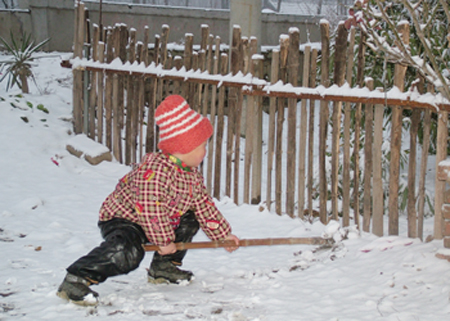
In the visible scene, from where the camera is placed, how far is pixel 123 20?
13.3 m

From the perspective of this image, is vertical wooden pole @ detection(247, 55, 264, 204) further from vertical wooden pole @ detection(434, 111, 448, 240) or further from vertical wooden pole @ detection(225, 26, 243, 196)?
vertical wooden pole @ detection(434, 111, 448, 240)

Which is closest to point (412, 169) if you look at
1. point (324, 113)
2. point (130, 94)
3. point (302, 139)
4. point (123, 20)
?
point (324, 113)

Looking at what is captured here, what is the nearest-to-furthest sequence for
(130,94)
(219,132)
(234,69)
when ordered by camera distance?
(234,69) → (219,132) → (130,94)

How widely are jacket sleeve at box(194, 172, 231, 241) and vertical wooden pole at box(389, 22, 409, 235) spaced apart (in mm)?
1446

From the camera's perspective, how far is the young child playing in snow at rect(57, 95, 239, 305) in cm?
274

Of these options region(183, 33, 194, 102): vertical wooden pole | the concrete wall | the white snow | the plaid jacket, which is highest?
the concrete wall

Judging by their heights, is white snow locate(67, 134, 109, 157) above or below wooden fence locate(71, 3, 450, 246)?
below

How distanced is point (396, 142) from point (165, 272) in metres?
1.93

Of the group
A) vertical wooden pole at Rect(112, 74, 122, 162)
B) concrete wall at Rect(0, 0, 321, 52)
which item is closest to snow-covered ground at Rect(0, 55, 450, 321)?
vertical wooden pole at Rect(112, 74, 122, 162)

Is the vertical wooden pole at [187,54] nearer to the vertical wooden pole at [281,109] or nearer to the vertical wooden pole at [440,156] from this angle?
the vertical wooden pole at [281,109]

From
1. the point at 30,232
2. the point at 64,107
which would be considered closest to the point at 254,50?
the point at 30,232

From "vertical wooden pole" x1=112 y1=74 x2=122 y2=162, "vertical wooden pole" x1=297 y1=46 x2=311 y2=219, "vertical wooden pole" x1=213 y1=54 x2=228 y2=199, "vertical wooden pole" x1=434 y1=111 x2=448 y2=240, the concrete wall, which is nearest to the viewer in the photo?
"vertical wooden pole" x1=434 y1=111 x2=448 y2=240

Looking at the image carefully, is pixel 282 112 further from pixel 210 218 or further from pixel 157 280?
pixel 157 280

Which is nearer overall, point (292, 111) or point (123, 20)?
point (292, 111)
